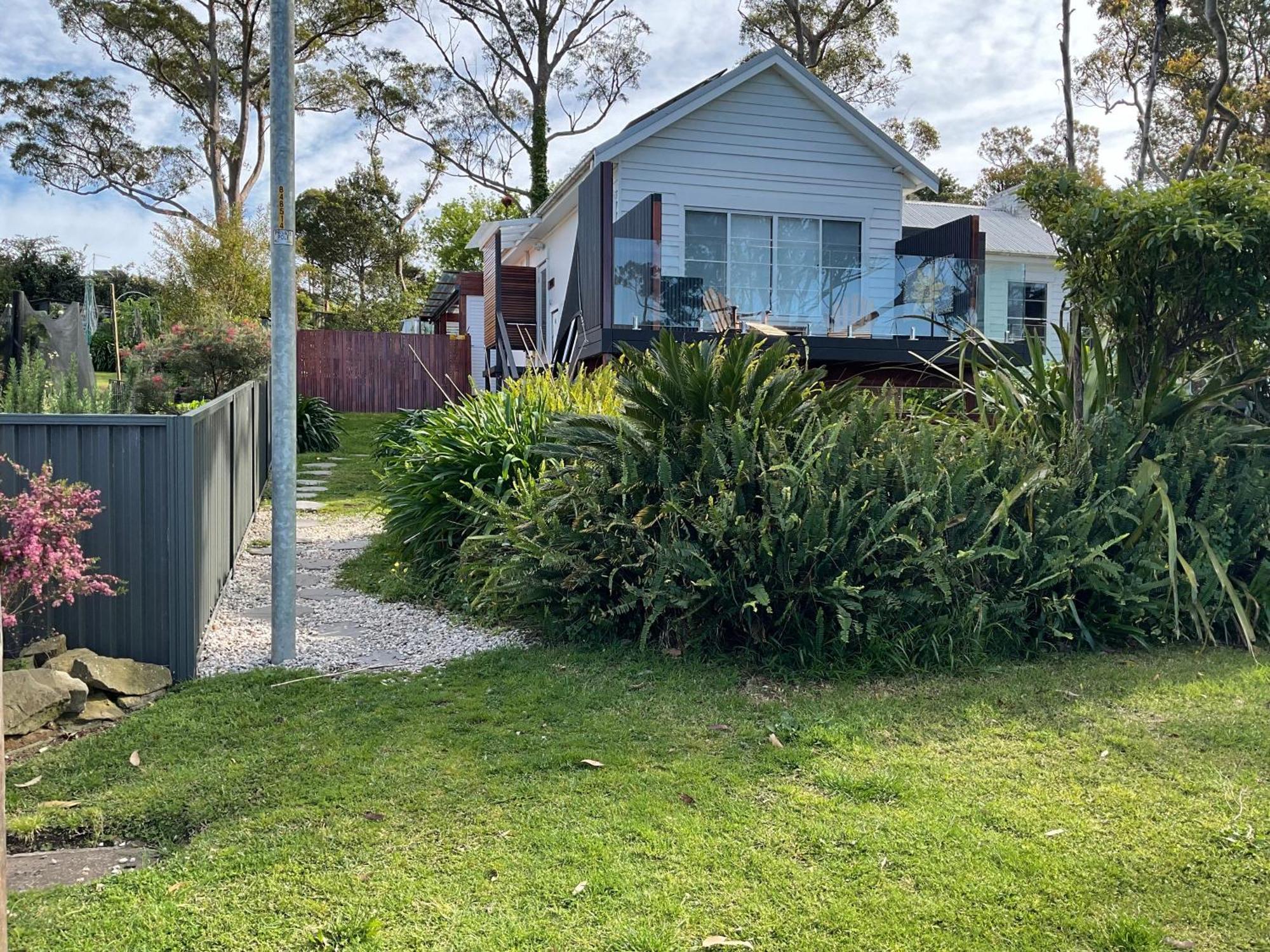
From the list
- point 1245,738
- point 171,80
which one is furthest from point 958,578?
point 171,80

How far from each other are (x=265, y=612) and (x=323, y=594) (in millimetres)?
627

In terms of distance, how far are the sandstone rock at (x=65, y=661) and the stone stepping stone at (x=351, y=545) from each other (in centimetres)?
396

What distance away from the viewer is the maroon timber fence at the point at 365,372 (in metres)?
22.5

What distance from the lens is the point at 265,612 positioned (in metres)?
6.28

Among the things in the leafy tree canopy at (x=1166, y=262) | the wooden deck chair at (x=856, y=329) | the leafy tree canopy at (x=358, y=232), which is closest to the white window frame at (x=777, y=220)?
the wooden deck chair at (x=856, y=329)

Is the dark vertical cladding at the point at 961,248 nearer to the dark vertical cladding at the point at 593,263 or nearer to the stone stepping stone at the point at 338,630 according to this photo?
the dark vertical cladding at the point at 593,263

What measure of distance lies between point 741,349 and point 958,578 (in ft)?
5.46

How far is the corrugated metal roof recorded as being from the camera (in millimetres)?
22641

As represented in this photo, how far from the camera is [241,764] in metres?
3.69

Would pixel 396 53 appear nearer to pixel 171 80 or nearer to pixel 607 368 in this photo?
pixel 171 80

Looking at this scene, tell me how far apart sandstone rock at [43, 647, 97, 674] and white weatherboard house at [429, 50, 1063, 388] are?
22.5 ft

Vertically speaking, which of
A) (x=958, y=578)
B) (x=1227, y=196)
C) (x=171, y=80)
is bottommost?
(x=958, y=578)

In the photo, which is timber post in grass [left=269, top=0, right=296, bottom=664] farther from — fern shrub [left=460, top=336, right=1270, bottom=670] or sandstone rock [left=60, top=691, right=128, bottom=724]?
fern shrub [left=460, top=336, right=1270, bottom=670]

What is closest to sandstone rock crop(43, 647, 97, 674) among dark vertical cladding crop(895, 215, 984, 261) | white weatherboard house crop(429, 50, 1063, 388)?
white weatherboard house crop(429, 50, 1063, 388)
